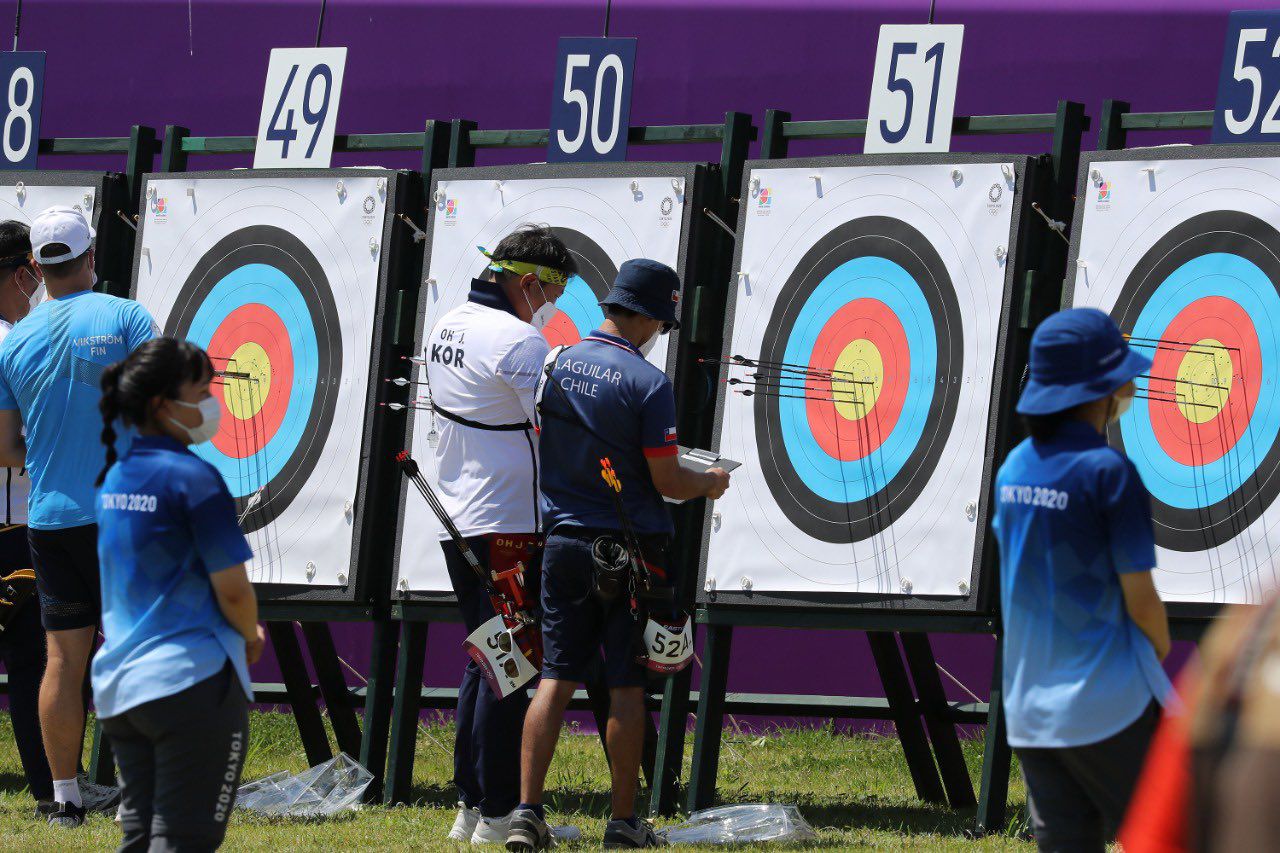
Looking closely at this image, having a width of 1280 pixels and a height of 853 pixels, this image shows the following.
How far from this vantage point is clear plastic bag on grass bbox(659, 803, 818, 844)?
413cm


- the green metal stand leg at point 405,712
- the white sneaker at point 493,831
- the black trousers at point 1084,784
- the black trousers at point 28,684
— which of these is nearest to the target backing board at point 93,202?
the black trousers at point 28,684

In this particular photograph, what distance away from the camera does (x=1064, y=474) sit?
104 inches

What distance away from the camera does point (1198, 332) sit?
4.20 m

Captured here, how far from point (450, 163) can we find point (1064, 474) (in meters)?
2.78

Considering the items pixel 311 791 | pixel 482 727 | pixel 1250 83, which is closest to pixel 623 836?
pixel 482 727

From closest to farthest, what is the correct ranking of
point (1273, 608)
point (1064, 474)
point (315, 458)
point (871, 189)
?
point (1273, 608)
point (1064, 474)
point (871, 189)
point (315, 458)

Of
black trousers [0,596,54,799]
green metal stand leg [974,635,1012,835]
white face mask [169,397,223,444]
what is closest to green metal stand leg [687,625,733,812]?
green metal stand leg [974,635,1012,835]

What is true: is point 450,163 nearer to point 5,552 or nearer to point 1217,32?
point 5,552

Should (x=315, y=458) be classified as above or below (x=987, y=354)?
below

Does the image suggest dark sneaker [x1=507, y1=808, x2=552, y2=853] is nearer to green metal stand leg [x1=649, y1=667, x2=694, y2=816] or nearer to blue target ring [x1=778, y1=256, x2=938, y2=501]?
green metal stand leg [x1=649, y1=667, x2=694, y2=816]

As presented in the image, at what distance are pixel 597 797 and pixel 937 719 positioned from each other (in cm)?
91

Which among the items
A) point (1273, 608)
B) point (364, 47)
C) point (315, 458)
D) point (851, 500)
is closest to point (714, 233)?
point (851, 500)

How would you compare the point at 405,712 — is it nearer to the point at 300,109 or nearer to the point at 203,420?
the point at 300,109

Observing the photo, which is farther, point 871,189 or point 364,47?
point 364,47
